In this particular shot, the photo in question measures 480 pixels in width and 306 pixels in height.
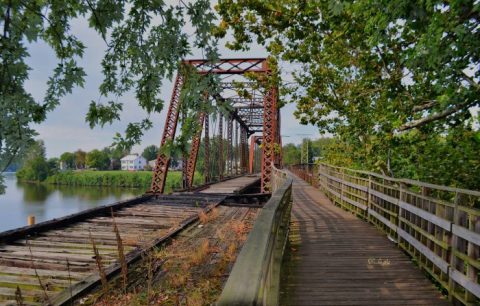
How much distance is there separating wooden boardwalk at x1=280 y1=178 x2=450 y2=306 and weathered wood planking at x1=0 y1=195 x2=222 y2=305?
2625 millimetres

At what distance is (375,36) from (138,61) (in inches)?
148

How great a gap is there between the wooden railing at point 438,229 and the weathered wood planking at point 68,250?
4124mm

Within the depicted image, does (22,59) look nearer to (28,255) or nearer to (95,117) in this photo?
(95,117)

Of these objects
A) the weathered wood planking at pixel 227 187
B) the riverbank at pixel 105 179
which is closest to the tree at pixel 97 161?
the riverbank at pixel 105 179

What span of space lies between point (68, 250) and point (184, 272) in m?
2.37

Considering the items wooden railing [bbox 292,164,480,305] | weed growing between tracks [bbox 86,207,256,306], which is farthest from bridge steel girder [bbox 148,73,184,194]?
wooden railing [bbox 292,164,480,305]

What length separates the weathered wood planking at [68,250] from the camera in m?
4.41

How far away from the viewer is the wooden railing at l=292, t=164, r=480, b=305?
4.03 m

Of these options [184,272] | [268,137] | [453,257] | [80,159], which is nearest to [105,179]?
[80,159]

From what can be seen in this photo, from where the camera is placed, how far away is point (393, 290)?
476 cm

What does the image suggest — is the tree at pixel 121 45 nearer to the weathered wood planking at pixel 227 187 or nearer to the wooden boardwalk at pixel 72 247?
the wooden boardwalk at pixel 72 247

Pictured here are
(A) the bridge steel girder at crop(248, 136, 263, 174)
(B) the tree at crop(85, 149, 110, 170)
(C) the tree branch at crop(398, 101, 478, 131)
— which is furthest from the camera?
(B) the tree at crop(85, 149, 110, 170)

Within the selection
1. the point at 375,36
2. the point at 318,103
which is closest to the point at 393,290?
the point at 375,36

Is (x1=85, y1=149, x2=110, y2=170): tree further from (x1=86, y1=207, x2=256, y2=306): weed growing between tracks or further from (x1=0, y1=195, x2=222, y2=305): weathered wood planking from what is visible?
(x1=86, y1=207, x2=256, y2=306): weed growing between tracks
